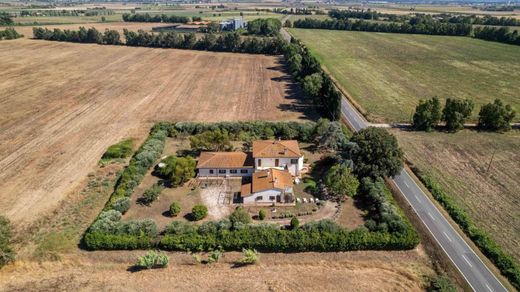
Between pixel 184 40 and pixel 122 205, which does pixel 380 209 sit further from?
pixel 184 40

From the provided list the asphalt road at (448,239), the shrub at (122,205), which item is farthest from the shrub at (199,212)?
the asphalt road at (448,239)

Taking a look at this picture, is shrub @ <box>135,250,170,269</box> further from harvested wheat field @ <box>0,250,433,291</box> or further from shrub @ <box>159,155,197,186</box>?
shrub @ <box>159,155,197,186</box>

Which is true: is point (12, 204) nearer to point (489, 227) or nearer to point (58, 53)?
point (489, 227)

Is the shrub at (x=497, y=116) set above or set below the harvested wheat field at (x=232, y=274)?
above

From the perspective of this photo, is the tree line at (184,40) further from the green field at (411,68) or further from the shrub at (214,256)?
the shrub at (214,256)

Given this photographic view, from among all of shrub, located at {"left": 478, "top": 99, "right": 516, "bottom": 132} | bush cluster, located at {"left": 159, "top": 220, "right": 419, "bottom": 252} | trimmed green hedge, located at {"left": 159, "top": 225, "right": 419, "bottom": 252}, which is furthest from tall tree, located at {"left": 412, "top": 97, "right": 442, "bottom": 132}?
trimmed green hedge, located at {"left": 159, "top": 225, "right": 419, "bottom": 252}

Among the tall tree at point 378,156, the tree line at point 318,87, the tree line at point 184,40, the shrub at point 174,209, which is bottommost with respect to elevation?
the shrub at point 174,209
